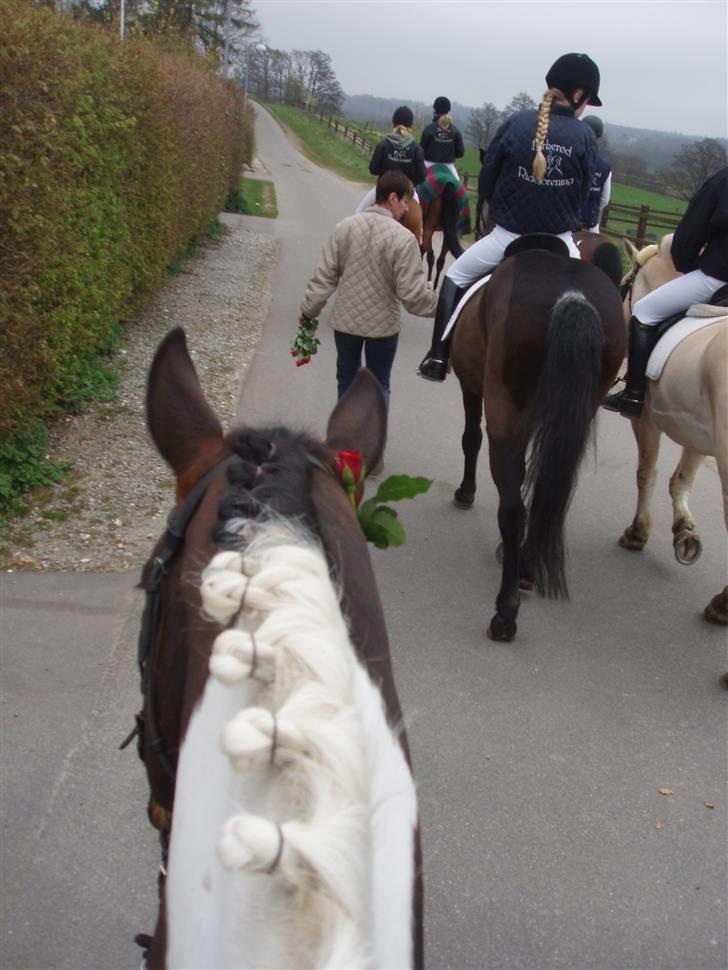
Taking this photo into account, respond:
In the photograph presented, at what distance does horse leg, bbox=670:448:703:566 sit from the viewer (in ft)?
15.6

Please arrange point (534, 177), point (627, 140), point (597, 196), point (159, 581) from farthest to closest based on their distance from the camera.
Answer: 1. point (627, 140)
2. point (597, 196)
3. point (534, 177)
4. point (159, 581)

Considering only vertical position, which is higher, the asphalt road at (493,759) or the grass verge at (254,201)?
the grass verge at (254,201)

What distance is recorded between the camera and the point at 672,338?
449 centimetres

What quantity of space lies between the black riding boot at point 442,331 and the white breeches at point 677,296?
108 centimetres

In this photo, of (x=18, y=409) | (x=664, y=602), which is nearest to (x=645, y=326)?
(x=664, y=602)

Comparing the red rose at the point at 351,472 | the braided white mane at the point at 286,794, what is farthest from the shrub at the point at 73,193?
the braided white mane at the point at 286,794

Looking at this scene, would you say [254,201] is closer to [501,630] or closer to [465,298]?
[465,298]

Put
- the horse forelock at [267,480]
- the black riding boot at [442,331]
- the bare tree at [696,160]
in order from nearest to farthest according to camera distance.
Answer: the horse forelock at [267,480]
the black riding boot at [442,331]
the bare tree at [696,160]

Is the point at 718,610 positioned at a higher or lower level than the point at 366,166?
lower

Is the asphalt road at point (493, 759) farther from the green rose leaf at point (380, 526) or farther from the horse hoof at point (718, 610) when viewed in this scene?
the green rose leaf at point (380, 526)

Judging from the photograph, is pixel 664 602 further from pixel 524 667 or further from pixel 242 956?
pixel 242 956

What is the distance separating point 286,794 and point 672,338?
4.19 metres

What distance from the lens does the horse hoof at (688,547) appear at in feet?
15.5

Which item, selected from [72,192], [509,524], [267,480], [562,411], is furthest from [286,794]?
[72,192]
